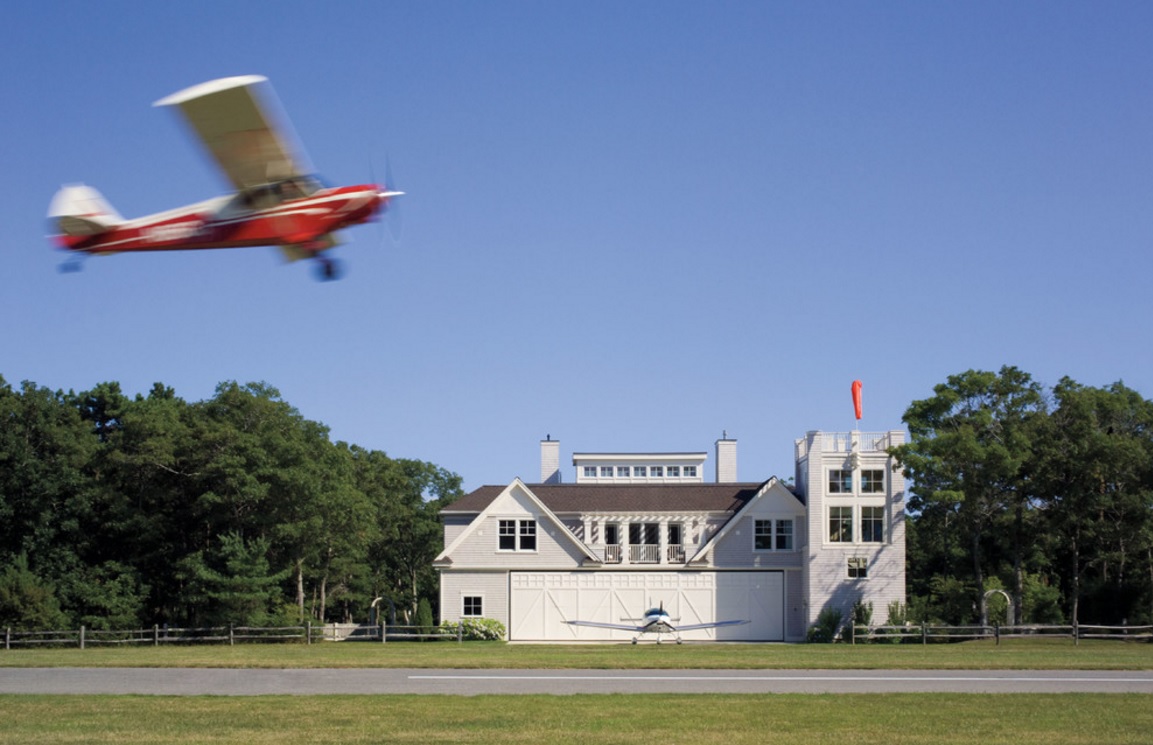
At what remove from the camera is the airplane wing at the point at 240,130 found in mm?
11758

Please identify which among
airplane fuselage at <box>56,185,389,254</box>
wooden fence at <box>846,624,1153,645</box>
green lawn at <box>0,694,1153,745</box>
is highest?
airplane fuselage at <box>56,185,389,254</box>

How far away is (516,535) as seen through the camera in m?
56.7

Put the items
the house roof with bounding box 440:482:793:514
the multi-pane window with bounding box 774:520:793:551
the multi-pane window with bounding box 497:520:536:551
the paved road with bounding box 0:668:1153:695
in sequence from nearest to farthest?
1. the paved road with bounding box 0:668:1153:695
2. the multi-pane window with bounding box 497:520:536:551
3. the multi-pane window with bounding box 774:520:793:551
4. the house roof with bounding box 440:482:793:514

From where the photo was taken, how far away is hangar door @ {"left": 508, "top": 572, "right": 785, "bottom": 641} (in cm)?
5578

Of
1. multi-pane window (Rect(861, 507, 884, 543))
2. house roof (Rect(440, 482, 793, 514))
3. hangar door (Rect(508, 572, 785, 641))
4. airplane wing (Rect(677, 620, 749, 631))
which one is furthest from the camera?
house roof (Rect(440, 482, 793, 514))

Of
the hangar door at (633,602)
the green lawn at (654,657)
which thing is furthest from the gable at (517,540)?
the green lawn at (654,657)

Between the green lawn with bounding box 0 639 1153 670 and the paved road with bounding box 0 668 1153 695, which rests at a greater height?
the paved road with bounding box 0 668 1153 695

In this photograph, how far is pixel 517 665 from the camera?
33.2 meters

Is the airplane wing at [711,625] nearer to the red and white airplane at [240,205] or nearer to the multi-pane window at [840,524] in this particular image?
the multi-pane window at [840,524]

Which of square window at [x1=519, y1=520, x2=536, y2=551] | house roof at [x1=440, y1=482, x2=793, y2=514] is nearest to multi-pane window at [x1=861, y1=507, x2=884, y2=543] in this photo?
house roof at [x1=440, y1=482, x2=793, y2=514]

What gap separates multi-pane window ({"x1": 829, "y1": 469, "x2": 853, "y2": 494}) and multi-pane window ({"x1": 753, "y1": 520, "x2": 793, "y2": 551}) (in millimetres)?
2907

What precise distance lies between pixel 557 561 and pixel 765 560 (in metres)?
9.17

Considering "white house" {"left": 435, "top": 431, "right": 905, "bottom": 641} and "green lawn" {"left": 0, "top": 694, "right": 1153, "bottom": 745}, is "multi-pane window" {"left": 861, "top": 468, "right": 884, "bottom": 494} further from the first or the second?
"green lawn" {"left": 0, "top": 694, "right": 1153, "bottom": 745}

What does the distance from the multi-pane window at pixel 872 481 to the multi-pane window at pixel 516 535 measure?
1437cm
